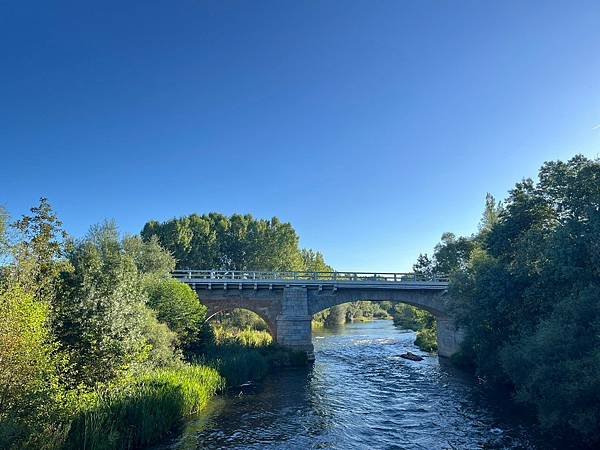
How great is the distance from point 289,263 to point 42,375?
55688 millimetres

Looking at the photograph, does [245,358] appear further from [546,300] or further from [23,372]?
[546,300]

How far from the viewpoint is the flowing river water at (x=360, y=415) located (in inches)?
526

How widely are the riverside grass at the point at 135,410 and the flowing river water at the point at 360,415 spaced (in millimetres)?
712

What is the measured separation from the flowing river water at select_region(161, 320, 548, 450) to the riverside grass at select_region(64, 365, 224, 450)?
2.33 ft

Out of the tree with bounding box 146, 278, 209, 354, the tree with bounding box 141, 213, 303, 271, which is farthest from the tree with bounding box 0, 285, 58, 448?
the tree with bounding box 141, 213, 303, 271

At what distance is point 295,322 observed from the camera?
31828mm

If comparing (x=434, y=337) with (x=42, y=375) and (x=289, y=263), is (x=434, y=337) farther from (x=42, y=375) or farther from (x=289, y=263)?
(x=42, y=375)

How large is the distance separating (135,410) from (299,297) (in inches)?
798

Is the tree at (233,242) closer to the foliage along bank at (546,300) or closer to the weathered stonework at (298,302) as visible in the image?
the weathered stonework at (298,302)

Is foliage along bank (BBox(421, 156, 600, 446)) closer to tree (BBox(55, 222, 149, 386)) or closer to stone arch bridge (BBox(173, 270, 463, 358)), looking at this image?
stone arch bridge (BBox(173, 270, 463, 358))

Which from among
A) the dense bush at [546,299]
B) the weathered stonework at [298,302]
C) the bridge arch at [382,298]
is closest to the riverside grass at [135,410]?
the dense bush at [546,299]

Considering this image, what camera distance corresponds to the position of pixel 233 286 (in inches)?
1296

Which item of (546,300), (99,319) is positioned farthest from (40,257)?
(546,300)

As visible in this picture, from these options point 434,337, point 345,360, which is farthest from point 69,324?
point 434,337
